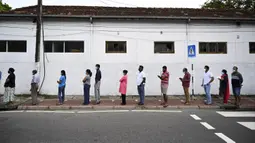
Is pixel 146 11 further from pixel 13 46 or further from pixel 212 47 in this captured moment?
pixel 13 46

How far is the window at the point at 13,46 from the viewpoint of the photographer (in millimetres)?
12734

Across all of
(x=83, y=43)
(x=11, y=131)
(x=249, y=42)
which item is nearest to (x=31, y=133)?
(x=11, y=131)

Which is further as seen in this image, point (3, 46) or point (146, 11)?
point (146, 11)

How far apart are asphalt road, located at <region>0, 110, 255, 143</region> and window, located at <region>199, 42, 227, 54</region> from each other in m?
6.58

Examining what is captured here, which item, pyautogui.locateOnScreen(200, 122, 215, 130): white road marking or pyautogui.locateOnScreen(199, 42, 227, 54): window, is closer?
pyautogui.locateOnScreen(200, 122, 215, 130): white road marking

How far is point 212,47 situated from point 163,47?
10.3 ft

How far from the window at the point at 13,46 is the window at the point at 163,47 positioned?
8060 millimetres

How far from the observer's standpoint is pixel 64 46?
1295 cm

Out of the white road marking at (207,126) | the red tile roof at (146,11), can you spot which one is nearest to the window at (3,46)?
the red tile roof at (146,11)

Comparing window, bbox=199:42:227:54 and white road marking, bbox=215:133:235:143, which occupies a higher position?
window, bbox=199:42:227:54

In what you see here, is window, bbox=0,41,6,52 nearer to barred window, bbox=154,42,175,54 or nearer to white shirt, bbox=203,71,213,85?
barred window, bbox=154,42,175,54

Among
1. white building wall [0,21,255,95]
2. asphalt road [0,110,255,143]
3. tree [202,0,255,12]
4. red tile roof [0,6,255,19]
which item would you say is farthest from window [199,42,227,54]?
tree [202,0,255,12]

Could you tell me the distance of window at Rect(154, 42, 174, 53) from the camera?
13320 millimetres

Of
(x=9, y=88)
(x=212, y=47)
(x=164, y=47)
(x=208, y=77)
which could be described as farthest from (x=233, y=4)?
(x=9, y=88)
